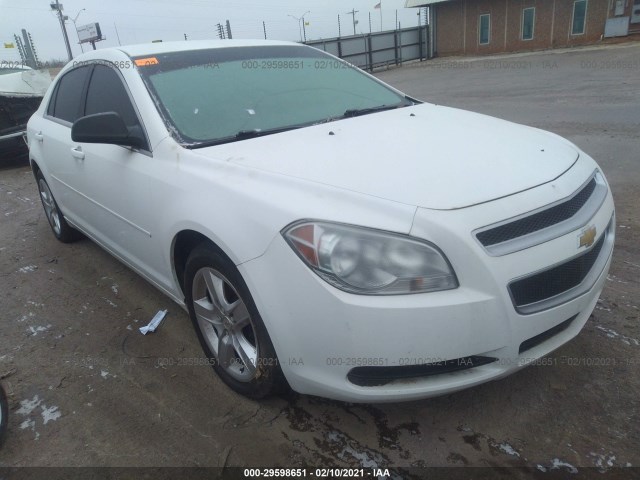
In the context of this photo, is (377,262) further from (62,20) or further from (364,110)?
(62,20)

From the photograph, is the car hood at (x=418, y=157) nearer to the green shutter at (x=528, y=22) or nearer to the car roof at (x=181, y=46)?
the car roof at (x=181, y=46)

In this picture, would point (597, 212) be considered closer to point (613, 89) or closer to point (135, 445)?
point (135, 445)

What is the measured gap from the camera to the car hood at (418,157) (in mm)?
1885

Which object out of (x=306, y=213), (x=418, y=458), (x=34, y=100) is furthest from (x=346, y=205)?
(x=34, y=100)

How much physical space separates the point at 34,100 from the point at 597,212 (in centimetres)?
940

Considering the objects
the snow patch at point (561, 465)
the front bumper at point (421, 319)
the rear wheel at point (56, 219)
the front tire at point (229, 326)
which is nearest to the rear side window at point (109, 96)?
the front tire at point (229, 326)

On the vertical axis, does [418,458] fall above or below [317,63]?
below

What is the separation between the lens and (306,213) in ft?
6.06

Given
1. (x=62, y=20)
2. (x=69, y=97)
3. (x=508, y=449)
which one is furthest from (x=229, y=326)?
(x=62, y=20)

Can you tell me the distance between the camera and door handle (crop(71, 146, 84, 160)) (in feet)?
10.9

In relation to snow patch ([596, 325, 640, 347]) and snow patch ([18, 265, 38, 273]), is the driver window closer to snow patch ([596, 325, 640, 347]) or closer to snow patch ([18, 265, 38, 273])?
snow patch ([18, 265, 38, 273])

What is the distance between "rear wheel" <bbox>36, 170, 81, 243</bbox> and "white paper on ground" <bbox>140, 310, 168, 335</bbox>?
183 cm

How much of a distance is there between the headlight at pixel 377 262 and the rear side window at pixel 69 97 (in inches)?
107

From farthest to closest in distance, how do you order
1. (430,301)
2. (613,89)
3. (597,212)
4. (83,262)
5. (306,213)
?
(613,89) < (83,262) < (597,212) < (306,213) < (430,301)
